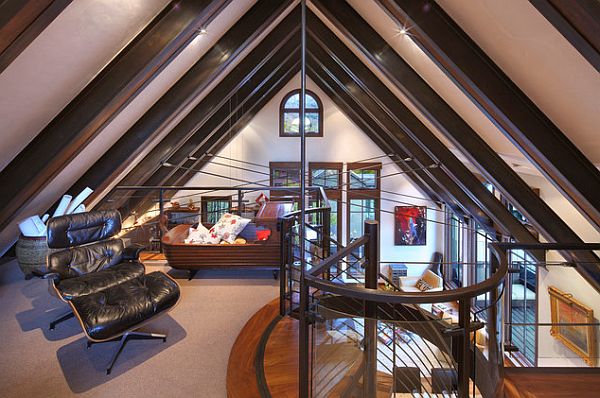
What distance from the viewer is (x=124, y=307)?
8.24 ft

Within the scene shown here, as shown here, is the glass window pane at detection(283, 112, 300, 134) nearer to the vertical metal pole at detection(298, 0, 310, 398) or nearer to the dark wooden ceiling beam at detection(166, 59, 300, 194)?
the dark wooden ceiling beam at detection(166, 59, 300, 194)

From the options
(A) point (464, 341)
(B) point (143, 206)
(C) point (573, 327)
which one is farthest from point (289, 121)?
(A) point (464, 341)

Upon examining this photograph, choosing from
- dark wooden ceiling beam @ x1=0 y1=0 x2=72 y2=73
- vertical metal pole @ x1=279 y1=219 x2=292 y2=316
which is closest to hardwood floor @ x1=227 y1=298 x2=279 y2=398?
vertical metal pole @ x1=279 y1=219 x2=292 y2=316

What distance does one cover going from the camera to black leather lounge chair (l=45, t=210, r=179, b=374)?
7.97 feet

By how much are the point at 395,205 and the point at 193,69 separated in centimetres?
595

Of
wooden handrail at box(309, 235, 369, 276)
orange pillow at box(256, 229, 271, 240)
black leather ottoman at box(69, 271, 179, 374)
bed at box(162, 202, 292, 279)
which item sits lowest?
black leather ottoman at box(69, 271, 179, 374)

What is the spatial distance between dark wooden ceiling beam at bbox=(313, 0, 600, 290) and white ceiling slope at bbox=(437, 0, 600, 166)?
1.12 meters

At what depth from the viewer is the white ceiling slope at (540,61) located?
2.04 metres

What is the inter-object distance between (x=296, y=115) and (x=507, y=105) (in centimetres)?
634

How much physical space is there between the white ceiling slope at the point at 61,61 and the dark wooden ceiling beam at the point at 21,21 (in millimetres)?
366

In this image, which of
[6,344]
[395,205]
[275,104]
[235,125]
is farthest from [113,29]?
[395,205]

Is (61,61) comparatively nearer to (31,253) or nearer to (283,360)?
(31,253)

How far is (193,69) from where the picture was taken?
3.86m

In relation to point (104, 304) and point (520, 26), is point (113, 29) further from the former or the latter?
point (520, 26)
